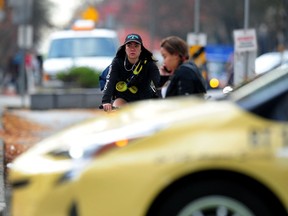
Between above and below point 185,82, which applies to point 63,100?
below

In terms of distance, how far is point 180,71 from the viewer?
28.1 ft

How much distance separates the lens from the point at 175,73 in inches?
340

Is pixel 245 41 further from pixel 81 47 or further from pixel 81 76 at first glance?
pixel 81 47

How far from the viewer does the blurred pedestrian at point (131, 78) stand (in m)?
9.43

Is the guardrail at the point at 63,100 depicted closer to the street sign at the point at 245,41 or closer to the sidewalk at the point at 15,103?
the sidewalk at the point at 15,103

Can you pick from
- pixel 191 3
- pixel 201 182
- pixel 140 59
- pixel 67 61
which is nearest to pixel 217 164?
pixel 201 182

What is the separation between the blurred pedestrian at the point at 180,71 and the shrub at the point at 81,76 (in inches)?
596

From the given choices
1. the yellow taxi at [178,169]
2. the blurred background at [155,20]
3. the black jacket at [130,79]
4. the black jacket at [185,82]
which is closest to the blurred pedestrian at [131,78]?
the black jacket at [130,79]

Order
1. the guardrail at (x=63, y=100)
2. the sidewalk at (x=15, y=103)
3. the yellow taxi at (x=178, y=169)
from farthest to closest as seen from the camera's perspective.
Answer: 1. the sidewalk at (x=15, y=103)
2. the guardrail at (x=63, y=100)
3. the yellow taxi at (x=178, y=169)

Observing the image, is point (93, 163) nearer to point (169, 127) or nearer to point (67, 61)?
point (169, 127)

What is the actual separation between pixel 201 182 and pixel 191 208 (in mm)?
158

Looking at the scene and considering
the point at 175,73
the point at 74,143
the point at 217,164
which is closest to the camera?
the point at 217,164

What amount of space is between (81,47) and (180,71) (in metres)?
16.3

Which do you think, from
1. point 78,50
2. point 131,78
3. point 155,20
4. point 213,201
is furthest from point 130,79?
point 155,20
